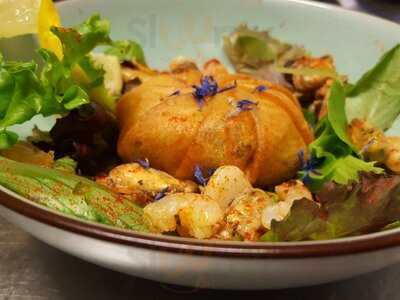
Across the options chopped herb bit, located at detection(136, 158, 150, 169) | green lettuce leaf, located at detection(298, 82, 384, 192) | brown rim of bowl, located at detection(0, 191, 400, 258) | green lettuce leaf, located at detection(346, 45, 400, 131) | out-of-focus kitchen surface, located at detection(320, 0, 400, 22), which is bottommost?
out-of-focus kitchen surface, located at detection(320, 0, 400, 22)

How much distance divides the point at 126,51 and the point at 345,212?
3.26ft

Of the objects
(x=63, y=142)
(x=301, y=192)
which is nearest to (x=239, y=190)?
(x=301, y=192)

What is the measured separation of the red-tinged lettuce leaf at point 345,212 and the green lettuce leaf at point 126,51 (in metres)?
0.84

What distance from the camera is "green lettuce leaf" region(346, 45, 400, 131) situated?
5.90 feet

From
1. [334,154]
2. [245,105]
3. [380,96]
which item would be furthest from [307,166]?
[380,96]

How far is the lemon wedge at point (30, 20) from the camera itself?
1538 millimetres

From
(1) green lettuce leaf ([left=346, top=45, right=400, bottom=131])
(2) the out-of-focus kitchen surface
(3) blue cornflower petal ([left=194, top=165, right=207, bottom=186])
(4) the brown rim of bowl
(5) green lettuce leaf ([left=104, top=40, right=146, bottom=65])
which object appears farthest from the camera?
(2) the out-of-focus kitchen surface

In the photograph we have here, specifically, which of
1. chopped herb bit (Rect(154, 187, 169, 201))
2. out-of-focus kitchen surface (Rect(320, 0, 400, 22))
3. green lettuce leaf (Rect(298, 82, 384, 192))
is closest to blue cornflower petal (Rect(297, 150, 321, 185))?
green lettuce leaf (Rect(298, 82, 384, 192))

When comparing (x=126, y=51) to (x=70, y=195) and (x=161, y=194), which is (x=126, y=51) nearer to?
(x=161, y=194)

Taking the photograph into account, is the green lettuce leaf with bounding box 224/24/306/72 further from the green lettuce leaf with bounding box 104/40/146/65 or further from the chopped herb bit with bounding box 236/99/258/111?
the chopped herb bit with bounding box 236/99/258/111

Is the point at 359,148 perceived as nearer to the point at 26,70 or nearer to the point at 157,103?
the point at 157,103

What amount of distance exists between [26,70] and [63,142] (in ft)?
0.79

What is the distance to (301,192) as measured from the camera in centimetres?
144

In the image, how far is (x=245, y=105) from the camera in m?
1.57
